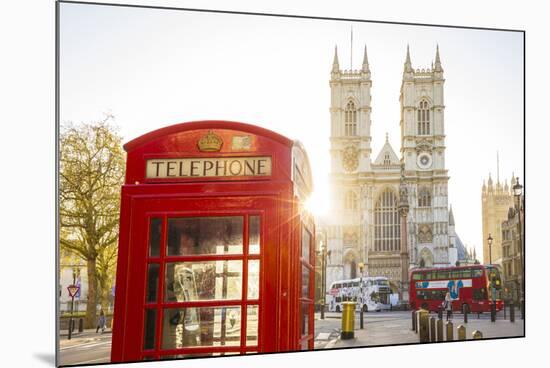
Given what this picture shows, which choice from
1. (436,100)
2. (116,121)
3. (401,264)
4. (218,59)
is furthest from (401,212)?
(116,121)

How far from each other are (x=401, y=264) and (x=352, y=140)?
1.39 meters

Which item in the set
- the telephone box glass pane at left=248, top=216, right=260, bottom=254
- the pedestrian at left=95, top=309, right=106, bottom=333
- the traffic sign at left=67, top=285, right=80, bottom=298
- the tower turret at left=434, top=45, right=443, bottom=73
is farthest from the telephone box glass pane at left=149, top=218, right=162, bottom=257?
the tower turret at left=434, top=45, right=443, bottom=73

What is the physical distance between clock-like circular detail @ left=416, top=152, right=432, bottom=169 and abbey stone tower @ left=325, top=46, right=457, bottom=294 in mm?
11

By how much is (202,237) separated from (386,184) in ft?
11.9

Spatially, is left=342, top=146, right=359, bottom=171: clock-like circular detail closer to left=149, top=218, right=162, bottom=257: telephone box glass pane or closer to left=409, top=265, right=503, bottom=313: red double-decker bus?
left=409, top=265, right=503, bottom=313: red double-decker bus

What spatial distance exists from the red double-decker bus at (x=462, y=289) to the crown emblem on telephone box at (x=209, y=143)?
122 inches

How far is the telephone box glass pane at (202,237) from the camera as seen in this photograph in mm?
3936

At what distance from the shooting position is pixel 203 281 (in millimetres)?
4012

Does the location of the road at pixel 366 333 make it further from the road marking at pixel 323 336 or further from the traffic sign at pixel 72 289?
the traffic sign at pixel 72 289

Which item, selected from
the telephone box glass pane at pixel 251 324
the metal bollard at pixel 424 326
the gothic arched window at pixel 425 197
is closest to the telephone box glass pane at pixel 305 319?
the telephone box glass pane at pixel 251 324

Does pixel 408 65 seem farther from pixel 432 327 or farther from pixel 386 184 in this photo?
pixel 432 327

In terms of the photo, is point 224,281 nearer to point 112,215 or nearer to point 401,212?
point 112,215

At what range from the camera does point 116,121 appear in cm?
563

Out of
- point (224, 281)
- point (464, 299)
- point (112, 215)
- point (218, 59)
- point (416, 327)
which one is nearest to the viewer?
point (224, 281)
